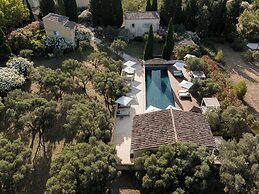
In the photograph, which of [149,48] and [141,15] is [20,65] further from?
[141,15]

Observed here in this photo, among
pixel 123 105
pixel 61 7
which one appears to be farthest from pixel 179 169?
pixel 61 7

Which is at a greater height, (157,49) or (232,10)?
(232,10)

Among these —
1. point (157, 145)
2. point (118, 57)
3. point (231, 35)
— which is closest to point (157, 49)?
point (118, 57)

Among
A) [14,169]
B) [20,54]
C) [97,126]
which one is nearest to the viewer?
[14,169]

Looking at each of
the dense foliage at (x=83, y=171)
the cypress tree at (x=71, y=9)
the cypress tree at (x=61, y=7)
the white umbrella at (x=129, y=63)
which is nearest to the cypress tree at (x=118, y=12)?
the cypress tree at (x=71, y=9)

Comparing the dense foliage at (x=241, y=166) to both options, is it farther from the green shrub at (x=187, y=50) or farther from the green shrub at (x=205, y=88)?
the green shrub at (x=187, y=50)

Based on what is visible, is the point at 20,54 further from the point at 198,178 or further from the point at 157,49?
the point at 198,178
